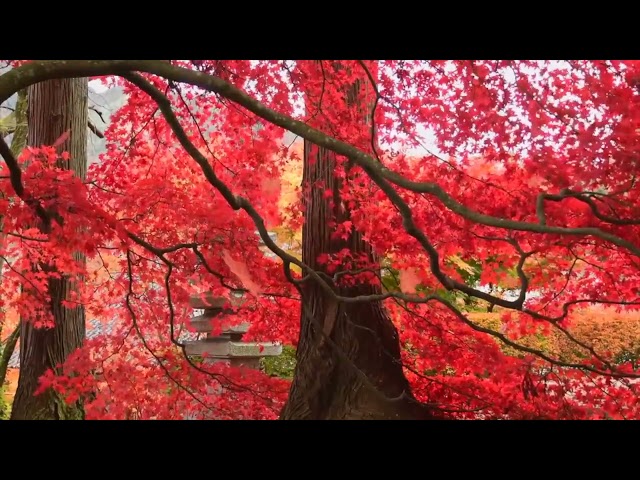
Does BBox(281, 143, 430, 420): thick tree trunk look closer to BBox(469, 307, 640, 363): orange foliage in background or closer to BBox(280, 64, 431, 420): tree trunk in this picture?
BBox(280, 64, 431, 420): tree trunk

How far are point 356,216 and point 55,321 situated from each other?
2.57 m

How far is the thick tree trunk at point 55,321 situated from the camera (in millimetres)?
4547

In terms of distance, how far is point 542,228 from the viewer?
2379mm

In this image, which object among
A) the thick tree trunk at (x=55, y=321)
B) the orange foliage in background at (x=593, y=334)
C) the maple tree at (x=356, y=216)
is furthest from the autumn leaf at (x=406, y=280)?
the thick tree trunk at (x=55, y=321)

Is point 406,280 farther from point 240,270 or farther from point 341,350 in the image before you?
point 240,270

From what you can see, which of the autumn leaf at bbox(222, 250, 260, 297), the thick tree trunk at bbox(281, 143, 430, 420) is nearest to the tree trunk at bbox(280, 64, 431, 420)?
the thick tree trunk at bbox(281, 143, 430, 420)

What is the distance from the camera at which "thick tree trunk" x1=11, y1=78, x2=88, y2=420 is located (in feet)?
14.9

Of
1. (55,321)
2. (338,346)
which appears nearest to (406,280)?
(338,346)

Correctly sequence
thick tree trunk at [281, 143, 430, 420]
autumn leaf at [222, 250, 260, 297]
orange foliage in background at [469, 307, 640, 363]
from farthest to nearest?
orange foliage in background at [469, 307, 640, 363]
thick tree trunk at [281, 143, 430, 420]
autumn leaf at [222, 250, 260, 297]

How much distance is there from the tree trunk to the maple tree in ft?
0.05

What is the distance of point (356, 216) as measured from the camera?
169 inches

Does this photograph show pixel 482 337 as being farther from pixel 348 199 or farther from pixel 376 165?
pixel 376 165

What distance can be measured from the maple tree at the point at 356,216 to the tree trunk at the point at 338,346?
0.05 feet
